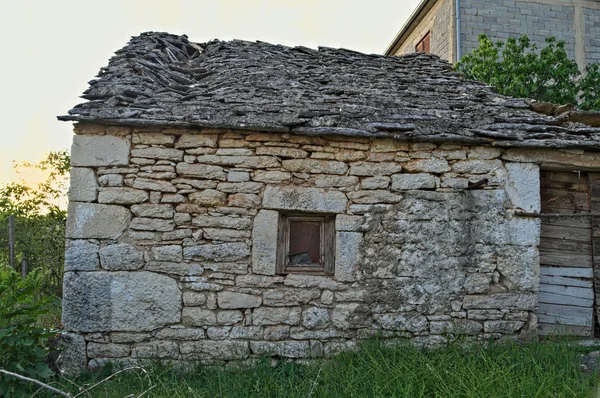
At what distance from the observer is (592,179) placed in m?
4.55

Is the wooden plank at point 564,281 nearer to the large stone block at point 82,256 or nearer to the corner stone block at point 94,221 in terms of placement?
the corner stone block at point 94,221

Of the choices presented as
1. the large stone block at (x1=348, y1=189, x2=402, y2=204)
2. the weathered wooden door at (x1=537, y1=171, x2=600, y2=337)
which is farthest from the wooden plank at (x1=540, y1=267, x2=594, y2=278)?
the large stone block at (x1=348, y1=189, x2=402, y2=204)

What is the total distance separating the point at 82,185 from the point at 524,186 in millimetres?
3992

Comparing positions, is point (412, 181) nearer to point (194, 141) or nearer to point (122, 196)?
point (194, 141)

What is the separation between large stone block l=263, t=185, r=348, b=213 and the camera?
4.03 metres

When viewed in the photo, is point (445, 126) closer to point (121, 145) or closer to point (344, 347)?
point (344, 347)

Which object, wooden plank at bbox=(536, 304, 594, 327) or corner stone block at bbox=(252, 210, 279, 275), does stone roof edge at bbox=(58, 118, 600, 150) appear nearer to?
corner stone block at bbox=(252, 210, 279, 275)

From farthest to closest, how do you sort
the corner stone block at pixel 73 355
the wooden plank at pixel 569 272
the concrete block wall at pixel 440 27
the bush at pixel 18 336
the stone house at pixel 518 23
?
the concrete block wall at pixel 440 27, the stone house at pixel 518 23, the wooden plank at pixel 569 272, the corner stone block at pixel 73 355, the bush at pixel 18 336

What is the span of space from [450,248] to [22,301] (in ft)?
12.0

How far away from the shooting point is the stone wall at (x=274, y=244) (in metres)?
3.88

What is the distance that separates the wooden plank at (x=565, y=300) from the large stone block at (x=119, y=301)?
354 cm

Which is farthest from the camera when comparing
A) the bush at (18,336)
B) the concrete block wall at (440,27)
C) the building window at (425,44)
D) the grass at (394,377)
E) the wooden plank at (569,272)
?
the building window at (425,44)

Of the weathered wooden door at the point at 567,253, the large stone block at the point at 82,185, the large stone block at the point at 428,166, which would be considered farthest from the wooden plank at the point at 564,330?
the large stone block at the point at 82,185

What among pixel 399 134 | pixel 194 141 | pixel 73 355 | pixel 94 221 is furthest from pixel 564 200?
pixel 73 355
